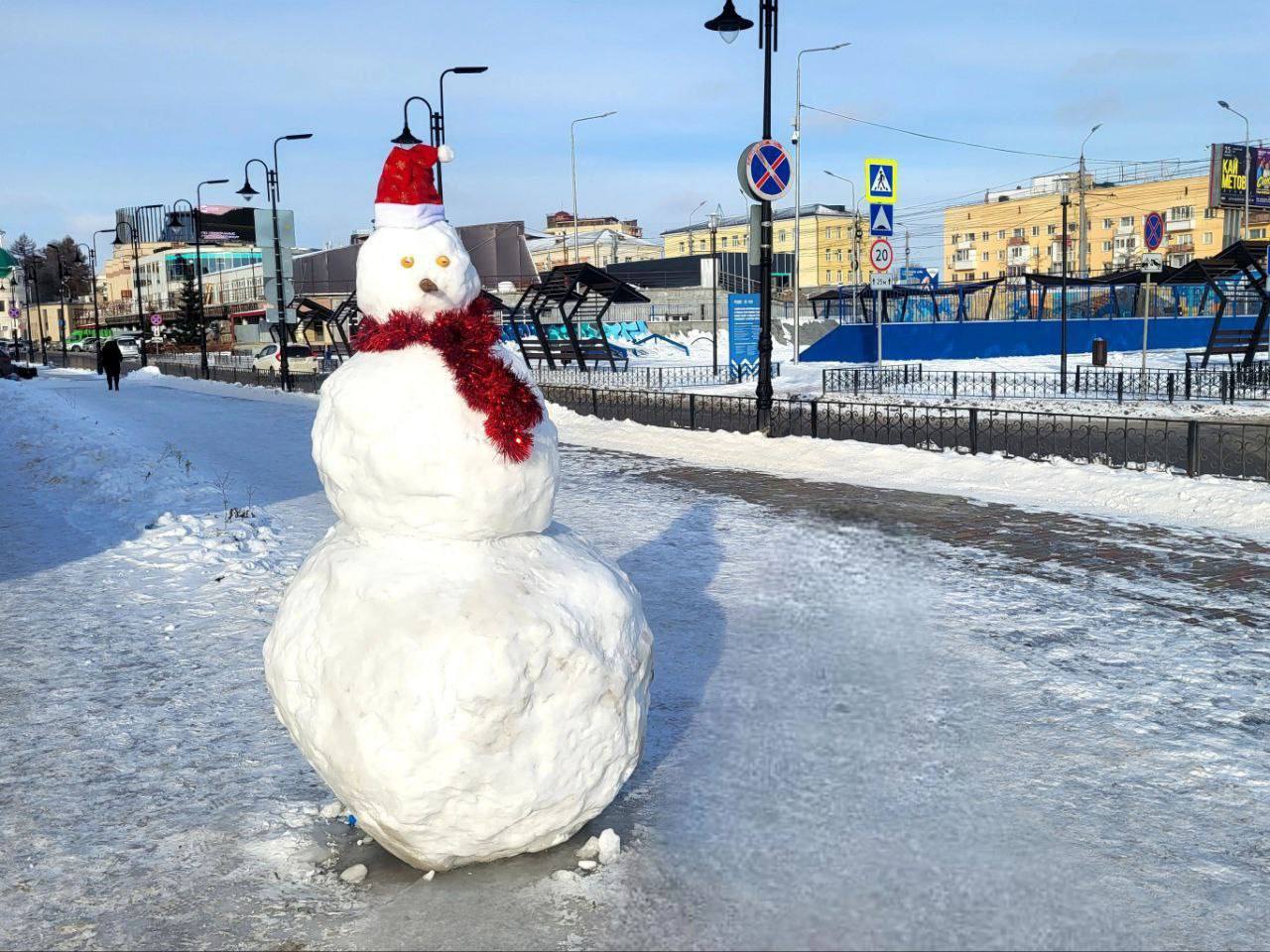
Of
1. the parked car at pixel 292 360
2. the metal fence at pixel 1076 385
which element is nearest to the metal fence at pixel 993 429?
the metal fence at pixel 1076 385

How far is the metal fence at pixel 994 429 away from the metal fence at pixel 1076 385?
3967 millimetres

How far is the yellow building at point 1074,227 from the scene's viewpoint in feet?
259

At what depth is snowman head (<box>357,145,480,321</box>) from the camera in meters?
3.83

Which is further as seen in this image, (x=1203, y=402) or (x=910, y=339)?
(x=910, y=339)

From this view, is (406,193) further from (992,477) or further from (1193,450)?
(1193,450)

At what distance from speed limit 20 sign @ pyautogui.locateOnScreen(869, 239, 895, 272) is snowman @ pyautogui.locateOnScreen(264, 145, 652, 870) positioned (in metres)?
18.9

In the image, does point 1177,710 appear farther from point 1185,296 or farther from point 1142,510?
point 1185,296

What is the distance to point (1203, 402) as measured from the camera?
A: 23172 millimetres

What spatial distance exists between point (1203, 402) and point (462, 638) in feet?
78.5

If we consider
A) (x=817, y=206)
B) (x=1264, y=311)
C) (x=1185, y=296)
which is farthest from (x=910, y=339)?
(x=817, y=206)

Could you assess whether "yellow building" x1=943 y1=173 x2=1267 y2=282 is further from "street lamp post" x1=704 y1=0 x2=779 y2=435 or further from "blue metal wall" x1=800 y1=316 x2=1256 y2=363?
"street lamp post" x1=704 y1=0 x2=779 y2=435

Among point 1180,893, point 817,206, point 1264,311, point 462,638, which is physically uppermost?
point 817,206

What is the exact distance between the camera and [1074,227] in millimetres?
83375

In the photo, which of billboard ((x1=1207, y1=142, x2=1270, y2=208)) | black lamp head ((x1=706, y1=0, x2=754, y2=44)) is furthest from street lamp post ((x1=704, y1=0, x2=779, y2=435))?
billboard ((x1=1207, y1=142, x2=1270, y2=208))
